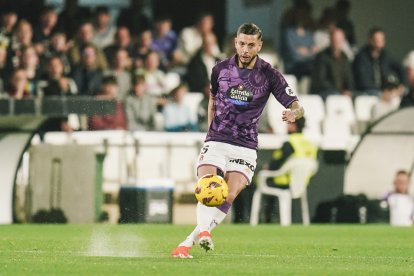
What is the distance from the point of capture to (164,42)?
80.3ft

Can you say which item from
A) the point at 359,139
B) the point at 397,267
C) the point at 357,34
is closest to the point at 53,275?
the point at 397,267

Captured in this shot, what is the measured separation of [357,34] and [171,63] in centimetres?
534

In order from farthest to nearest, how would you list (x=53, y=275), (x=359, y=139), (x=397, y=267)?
1. (x=359, y=139)
2. (x=397, y=267)
3. (x=53, y=275)

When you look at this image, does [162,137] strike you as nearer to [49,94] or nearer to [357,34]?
[49,94]

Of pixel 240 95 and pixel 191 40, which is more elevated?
pixel 191 40

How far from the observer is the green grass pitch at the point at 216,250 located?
35.7 ft

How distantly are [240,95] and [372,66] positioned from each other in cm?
1285

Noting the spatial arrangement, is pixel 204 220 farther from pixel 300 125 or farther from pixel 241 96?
pixel 300 125

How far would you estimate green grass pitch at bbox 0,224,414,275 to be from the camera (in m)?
10.9

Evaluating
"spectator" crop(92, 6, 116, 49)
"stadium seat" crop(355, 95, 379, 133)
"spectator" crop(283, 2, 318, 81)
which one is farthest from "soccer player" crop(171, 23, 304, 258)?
"spectator" crop(283, 2, 318, 81)

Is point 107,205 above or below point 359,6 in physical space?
below

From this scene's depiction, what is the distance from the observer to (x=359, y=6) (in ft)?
92.2

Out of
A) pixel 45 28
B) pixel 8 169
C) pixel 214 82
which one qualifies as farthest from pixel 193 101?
pixel 214 82

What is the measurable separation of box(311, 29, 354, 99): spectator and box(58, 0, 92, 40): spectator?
13.8ft
